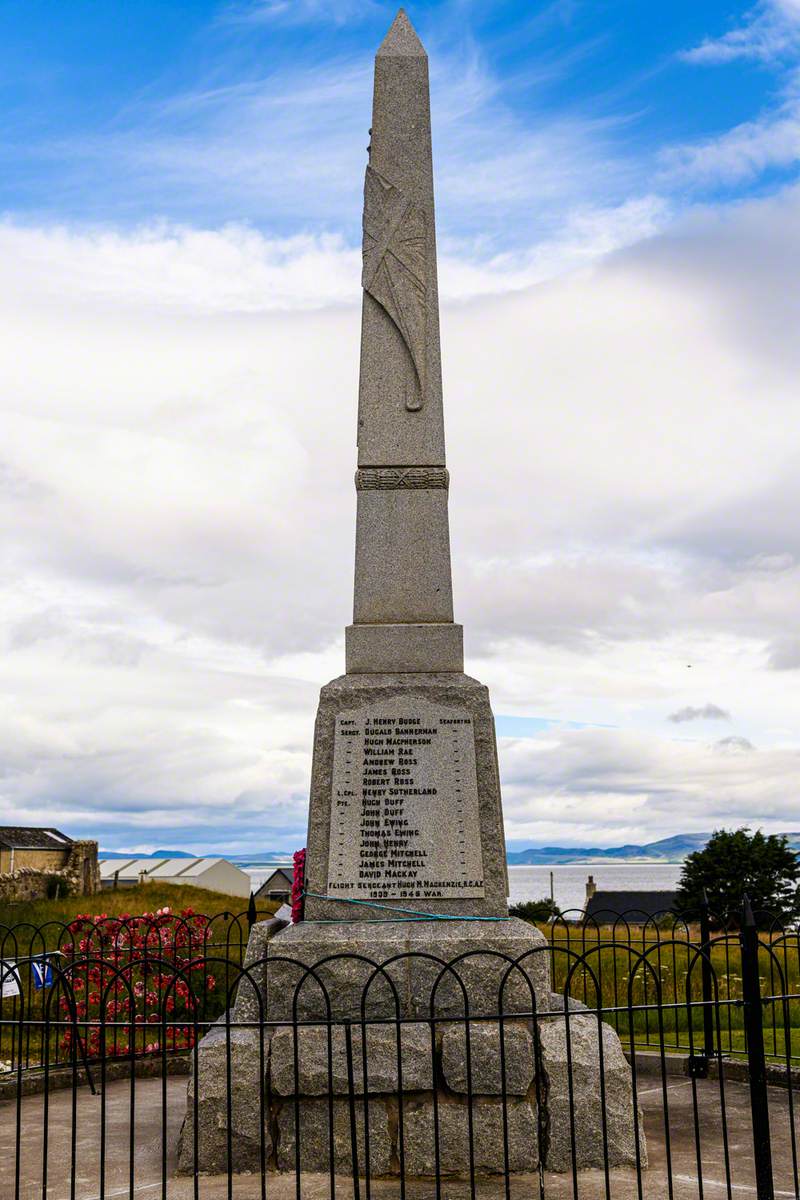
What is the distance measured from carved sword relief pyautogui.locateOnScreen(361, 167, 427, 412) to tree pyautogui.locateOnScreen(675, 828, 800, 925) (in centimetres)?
1850

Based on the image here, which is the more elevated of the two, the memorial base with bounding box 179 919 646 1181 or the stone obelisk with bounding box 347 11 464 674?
the stone obelisk with bounding box 347 11 464 674

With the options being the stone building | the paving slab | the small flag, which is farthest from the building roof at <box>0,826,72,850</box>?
→ the paving slab

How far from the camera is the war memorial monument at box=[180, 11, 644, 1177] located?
5.71 meters

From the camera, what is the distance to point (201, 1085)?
18.9 ft

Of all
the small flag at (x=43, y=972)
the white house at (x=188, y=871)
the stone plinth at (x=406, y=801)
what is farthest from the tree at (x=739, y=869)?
the white house at (x=188, y=871)

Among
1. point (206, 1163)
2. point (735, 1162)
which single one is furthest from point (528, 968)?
point (206, 1163)

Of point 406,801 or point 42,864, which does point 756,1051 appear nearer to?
point 406,801

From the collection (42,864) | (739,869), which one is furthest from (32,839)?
(739,869)

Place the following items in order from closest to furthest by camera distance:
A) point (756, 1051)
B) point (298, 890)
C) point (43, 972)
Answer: point (756, 1051), point (43, 972), point (298, 890)

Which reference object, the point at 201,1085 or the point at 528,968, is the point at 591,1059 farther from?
the point at 201,1085

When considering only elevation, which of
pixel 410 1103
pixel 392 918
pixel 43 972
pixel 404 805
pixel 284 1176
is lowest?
pixel 284 1176

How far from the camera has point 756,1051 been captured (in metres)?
4.92

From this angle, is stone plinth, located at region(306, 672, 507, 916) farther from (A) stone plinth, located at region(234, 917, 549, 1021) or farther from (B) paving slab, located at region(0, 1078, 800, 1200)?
(B) paving slab, located at region(0, 1078, 800, 1200)

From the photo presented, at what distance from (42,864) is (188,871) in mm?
14949
